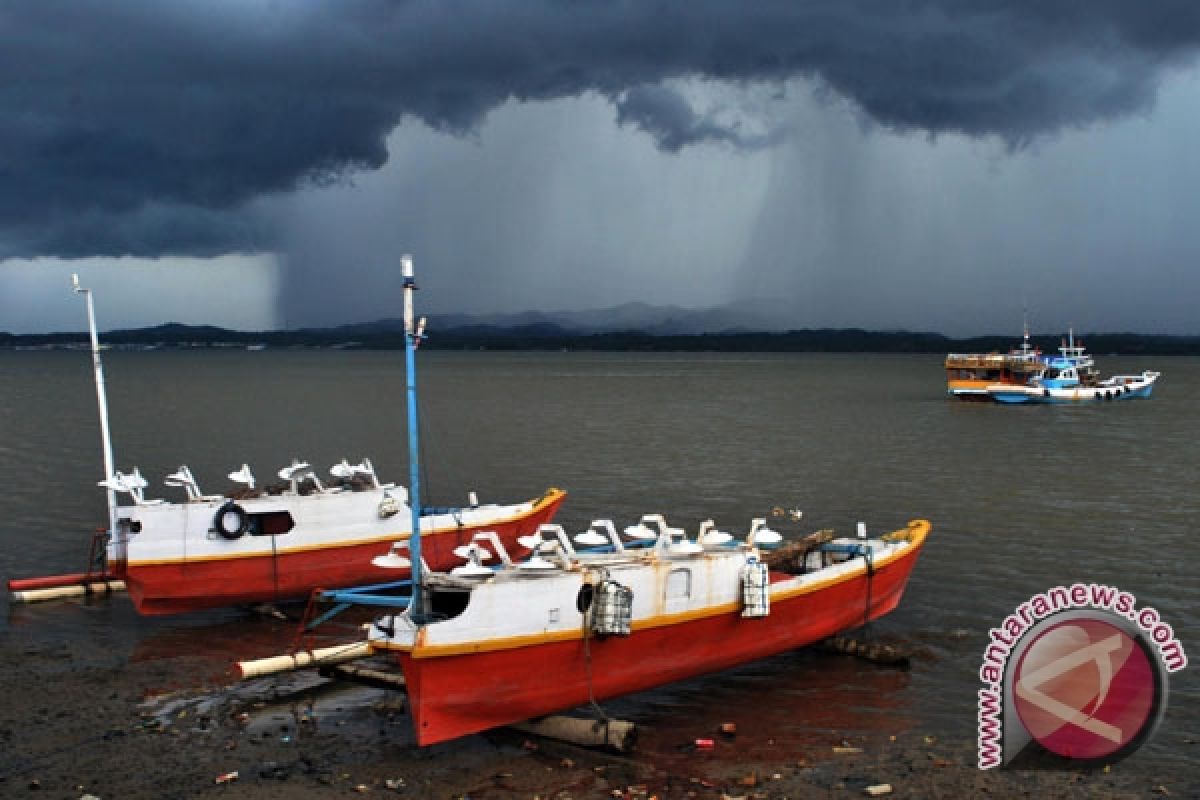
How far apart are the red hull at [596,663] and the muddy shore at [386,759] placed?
0.69 metres

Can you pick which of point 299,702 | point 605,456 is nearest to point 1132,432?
point 605,456

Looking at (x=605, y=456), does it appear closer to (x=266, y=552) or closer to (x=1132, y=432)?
(x=266, y=552)

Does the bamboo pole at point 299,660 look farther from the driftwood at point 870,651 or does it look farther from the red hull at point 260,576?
the driftwood at point 870,651

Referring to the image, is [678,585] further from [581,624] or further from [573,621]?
[573,621]

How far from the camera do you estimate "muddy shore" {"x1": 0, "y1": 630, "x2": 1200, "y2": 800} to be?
Answer: 45.9 ft

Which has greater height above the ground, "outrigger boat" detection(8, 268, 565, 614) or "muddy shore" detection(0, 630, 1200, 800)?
"outrigger boat" detection(8, 268, 565, 614)

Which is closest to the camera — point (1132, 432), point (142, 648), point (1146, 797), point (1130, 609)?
point (1146, 797)

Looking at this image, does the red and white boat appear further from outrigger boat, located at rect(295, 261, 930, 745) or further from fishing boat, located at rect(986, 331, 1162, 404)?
fishing boat, located at rect(986, 331, 1162, 404)

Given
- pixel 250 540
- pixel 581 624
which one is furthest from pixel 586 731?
pixel 250 540

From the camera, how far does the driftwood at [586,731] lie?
49.7ft

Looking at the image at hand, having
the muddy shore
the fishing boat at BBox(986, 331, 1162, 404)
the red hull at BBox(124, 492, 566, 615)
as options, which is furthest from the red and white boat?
the fishing boat at BBox(986, 331, 1162, 404)

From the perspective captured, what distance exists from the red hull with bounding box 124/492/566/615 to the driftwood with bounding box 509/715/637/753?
948 centimetres

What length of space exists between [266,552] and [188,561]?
5.53 feet

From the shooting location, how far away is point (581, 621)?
1611 cm
